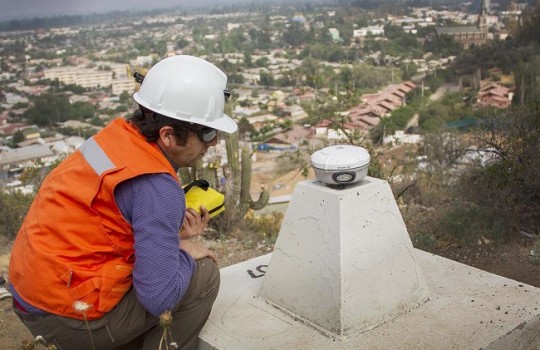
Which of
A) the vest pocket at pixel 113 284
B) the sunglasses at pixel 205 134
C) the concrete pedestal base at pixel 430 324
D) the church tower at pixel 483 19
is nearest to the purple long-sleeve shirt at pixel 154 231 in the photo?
the vest pocket at pixel 113 284

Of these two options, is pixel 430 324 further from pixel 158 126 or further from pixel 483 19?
pixel 483 19

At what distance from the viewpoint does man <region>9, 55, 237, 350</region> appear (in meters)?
1.91

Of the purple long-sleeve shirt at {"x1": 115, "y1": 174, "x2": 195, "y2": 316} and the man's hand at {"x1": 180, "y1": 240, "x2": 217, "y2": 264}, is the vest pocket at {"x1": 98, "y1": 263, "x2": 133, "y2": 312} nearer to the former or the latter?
the purple long-sleeve shirt at {"x1": 115, "y1": 174, "x2": 195, "y2": 316}

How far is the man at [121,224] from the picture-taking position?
1.91 m

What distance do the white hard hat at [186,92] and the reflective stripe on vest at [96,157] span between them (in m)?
0.24

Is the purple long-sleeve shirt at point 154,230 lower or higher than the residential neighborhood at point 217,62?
higher

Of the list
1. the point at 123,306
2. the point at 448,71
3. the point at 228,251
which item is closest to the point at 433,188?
the point at 228,251

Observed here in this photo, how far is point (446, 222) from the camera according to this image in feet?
16.3

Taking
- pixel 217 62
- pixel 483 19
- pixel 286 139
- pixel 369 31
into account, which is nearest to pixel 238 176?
pixel 286 139

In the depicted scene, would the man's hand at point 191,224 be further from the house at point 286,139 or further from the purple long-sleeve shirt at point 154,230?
the house at point 286,139

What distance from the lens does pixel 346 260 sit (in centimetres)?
254

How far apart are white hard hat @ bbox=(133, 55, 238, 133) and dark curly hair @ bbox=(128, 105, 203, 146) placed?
22mm

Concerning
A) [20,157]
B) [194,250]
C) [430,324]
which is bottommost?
[20,157]

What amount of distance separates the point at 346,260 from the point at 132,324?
940 millimetres
